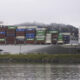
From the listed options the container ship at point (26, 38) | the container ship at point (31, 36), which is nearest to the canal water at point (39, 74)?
the container ship at point (26, 38)

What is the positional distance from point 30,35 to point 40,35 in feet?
7.45

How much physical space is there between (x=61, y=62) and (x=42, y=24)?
28147 mm

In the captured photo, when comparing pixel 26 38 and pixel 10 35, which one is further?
pixel 10 35

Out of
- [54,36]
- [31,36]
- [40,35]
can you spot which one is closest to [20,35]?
[31,36]

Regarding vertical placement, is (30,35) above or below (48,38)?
above

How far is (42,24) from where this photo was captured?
300 ft

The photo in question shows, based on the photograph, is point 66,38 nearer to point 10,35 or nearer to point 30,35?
point 30,35

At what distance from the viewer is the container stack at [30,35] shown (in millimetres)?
78812

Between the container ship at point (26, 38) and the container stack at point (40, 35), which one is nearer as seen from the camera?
the container ship at point (26, 38)

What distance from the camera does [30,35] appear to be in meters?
80.1

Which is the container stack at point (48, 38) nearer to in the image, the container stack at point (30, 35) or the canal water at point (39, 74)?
the container stack at point (30, 35)

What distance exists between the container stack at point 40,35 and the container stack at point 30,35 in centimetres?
90

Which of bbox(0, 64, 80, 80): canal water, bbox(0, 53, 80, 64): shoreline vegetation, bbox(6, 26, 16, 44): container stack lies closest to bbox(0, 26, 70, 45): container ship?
bbox(6, 26, 16, 44): container stack

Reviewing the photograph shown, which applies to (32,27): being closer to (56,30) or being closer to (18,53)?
(56,30)
